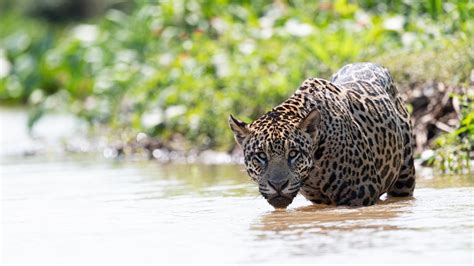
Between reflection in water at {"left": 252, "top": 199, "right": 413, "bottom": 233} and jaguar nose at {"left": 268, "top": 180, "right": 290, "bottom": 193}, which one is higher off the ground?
jaguar nose at {"left": 268, "top": 180, "right": 290, "bottom": 193}

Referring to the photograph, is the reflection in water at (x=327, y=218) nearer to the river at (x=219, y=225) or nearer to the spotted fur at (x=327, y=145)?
the river at (x=219, y=225)

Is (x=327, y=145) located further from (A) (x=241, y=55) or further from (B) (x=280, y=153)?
(A) (x=241, y=55)

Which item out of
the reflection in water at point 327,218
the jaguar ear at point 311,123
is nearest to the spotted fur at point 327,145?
the jaguar ear at point 311,123

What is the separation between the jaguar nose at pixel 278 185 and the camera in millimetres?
9375

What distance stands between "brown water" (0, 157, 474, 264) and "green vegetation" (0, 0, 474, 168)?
98.1 inches

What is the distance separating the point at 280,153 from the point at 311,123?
13.3 inches

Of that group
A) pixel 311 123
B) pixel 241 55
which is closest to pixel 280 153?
pixel 311 123

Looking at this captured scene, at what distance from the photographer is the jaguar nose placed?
9.38m

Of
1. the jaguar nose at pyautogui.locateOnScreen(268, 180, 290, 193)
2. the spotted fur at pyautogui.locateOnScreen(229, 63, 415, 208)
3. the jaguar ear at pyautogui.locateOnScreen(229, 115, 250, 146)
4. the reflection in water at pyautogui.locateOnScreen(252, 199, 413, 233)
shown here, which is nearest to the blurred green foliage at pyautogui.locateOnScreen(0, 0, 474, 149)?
the spotted fur at pyautogui.locateOnScreen(229, 63, 415, 208)

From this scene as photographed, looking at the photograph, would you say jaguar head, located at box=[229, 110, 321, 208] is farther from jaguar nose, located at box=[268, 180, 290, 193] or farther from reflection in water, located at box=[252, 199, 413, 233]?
reflection in water, located at box=[252, 199, 413, 233]

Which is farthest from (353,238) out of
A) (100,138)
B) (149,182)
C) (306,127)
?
(100,138)

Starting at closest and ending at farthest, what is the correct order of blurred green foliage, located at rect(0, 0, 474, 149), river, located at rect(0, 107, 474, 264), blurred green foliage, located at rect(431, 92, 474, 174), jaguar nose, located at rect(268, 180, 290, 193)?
river, located at rect(0, 107, 474, 264) → jaguar nose, located at rect(268, 180, 290, 193) → blurred green foliage, located at rect(431, 92, 474, 174) → blurred green foliage, located at rect(0, 0, 474, 149)

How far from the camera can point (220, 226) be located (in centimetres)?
950

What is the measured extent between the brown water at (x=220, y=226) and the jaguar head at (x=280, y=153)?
0.25m
